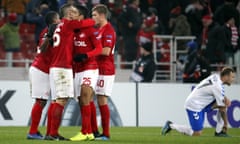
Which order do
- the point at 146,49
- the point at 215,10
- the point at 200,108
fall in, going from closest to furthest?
the point at 200,108, the point at 146,49, the point at 215,10

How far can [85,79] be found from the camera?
17922 mm

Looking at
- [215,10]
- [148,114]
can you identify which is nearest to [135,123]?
[148,114]

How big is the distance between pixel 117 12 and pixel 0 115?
6.61 metres

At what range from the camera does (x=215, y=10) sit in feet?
109

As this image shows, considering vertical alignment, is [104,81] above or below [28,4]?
below

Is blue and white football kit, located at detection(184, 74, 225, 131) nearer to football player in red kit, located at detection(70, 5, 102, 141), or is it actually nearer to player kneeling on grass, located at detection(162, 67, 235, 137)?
player kneeling on grass, located at detection(162, 67, 235, 137)

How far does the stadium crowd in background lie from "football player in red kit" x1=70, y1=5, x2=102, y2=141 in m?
11.1

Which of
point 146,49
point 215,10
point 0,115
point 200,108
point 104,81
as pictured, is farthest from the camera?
point 215,10

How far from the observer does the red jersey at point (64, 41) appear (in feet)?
57.6

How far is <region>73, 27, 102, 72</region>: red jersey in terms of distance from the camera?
17.9m

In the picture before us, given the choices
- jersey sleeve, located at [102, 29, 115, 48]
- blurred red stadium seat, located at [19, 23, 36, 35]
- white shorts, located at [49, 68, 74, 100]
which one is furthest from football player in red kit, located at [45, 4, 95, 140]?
blurred red stadium seat, located at [19, 23, 36, 35]

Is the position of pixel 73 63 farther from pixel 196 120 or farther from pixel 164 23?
pixel 164 23

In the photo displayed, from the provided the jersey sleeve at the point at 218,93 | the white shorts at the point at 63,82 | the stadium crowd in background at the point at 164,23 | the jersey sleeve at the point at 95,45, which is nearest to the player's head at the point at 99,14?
the jersey sleeve at the point at 95,45

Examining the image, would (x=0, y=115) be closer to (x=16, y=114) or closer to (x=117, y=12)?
(x=16, y=114)
